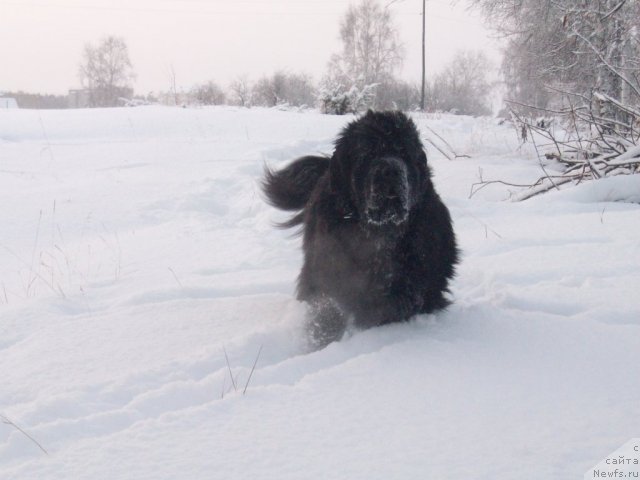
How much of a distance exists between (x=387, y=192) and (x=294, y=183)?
4.10ft

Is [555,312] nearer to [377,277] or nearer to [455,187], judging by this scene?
[377,277]

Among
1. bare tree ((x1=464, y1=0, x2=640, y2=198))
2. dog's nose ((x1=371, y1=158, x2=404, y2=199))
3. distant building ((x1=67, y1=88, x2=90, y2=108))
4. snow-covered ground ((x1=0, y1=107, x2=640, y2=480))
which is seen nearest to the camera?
snow-covered ground ((x1=0, y1=107, x2=640, y2=480))

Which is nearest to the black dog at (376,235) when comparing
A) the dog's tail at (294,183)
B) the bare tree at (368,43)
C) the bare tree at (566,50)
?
the dog's tail at (294,183)

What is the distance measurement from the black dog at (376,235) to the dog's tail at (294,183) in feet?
2.40

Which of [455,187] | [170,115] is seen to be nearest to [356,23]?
[170,115]

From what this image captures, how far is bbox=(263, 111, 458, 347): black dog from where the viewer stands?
109 inches

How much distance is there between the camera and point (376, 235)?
2795 millimetres

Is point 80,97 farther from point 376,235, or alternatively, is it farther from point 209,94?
point 376,235

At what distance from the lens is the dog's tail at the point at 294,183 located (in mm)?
3705

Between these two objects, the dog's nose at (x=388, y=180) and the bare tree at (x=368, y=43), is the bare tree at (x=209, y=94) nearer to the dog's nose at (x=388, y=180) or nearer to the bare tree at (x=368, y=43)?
the bare tree at (x=368, y=43)

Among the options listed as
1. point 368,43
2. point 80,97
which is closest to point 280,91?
point 368,43

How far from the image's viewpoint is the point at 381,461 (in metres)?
1.51

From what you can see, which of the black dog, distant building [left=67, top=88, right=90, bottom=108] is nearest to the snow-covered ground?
the black dog

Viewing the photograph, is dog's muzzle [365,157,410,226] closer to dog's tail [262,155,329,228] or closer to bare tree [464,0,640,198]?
dog's tail [262,155,329,228]
